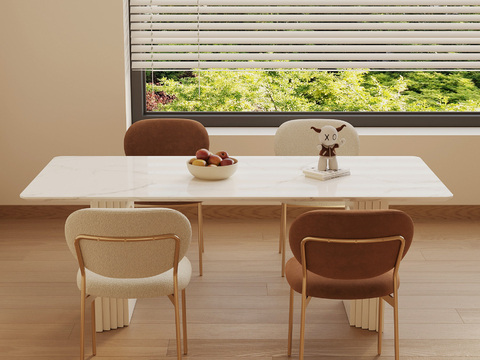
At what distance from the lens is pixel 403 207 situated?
3.79 metres

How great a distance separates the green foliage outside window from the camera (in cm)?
405

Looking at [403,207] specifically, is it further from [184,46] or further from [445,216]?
[184,46]

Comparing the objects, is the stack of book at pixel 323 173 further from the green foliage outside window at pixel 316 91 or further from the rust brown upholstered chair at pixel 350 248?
the green foliage outside window at pixel 316 91

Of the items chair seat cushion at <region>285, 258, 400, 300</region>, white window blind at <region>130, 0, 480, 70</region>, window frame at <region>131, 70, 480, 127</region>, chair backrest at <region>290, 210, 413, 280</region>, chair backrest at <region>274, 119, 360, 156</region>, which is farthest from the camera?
window frame at <region>131, 70, 480, 127</region>

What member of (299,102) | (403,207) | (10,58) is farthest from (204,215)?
(10,58)

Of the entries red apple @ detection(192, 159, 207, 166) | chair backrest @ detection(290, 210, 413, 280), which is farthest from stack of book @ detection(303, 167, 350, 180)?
chair backrest @ detection(290, 210, 413, 280)

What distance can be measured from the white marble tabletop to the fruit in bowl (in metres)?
0.03

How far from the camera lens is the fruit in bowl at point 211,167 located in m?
2.26

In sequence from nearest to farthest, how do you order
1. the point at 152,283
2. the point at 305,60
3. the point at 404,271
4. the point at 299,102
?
the point at 152,283
the point at 404,271
the point at 305,60
the point at 299,102

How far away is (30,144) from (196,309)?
179 cm

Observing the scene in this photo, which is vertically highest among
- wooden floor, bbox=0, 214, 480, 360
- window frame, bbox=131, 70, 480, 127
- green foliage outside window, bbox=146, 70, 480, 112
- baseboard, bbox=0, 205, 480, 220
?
green foliage outside window, bbox=146, 70, 480, 112

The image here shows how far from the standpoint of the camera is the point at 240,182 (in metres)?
2.27

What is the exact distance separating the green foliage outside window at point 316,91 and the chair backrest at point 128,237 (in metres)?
2.33

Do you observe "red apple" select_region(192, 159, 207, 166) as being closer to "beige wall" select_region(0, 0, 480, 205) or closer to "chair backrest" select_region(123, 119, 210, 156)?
"chair backrest" select_region(123, 119, 210, 156)
